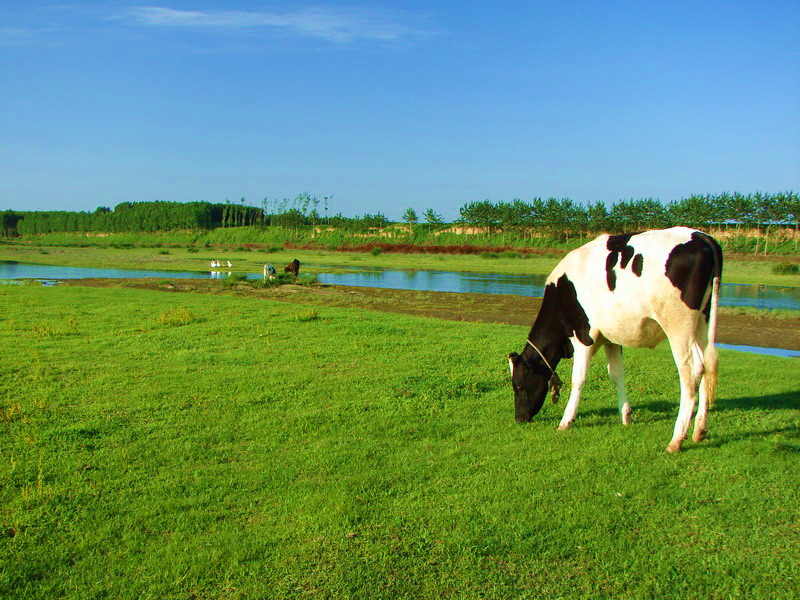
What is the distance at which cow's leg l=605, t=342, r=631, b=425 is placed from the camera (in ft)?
24.5

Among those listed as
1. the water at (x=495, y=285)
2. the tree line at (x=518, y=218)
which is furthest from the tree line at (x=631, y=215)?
the water at (x=495, y=285)

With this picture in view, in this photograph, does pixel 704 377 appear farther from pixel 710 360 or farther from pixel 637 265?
pixel 637 265

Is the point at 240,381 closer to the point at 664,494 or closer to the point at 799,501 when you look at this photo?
the point at 664,494

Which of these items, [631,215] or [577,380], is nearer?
[577,380]

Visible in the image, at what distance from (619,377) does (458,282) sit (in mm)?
32143

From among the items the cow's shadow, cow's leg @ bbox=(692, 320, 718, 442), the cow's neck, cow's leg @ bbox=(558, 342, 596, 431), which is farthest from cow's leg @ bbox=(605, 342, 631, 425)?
cow's leg @ bbox=(692, 320, 718, 442)

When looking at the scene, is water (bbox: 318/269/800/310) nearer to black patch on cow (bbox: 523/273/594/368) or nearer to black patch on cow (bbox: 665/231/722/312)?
black patch on cow (bbox: 523/273/594/368)

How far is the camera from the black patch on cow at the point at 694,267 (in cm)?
635

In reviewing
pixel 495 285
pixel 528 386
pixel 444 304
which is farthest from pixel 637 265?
pixel 495 285

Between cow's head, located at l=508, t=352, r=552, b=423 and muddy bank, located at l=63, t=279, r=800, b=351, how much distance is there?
12.4 meters

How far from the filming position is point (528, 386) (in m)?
7.64

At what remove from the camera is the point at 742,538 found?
462 centimetres

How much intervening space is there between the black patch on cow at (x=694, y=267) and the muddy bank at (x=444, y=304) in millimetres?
12866

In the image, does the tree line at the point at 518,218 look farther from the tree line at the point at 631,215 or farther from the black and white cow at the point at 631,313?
the black and white cow at the point at 631,313
